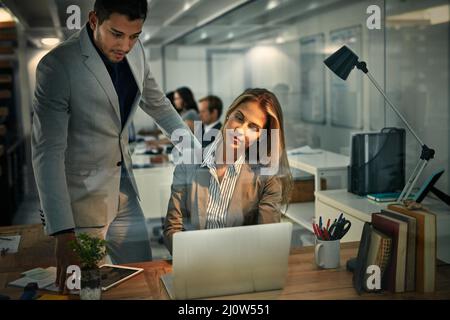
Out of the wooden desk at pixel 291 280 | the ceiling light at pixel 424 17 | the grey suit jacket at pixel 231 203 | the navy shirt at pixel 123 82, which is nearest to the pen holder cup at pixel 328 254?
the wooden desk at pixel 291 280

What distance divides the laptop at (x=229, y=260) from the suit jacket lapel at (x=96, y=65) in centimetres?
60

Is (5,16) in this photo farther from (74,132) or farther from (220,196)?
(220,196)

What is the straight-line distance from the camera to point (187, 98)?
93.1 inches

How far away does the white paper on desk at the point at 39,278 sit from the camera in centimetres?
159

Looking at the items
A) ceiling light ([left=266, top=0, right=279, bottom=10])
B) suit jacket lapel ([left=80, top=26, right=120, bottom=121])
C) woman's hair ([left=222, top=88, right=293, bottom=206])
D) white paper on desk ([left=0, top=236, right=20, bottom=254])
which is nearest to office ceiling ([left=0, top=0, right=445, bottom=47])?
ceiling light ([left=266, top=0, right=279, bottom=10])

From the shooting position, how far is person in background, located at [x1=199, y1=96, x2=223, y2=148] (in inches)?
84.7

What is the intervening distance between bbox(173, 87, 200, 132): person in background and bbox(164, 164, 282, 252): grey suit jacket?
28 centimetres

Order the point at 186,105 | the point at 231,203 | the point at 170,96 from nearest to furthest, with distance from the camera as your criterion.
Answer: the point at 231,203 → the point at 170,96 → the point at 186,105

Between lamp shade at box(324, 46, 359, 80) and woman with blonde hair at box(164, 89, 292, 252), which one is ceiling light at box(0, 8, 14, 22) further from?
lamp shade at box(324, 46, 359, 80)

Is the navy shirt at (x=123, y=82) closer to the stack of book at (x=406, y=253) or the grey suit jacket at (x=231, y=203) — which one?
the grey suit jacket at (x=231, y=203)

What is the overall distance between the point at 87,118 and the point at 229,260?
0.68 metres

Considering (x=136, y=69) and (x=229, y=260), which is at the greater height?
(x=136, y=69)

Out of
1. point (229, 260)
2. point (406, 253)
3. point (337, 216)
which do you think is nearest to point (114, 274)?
point (229, 260)

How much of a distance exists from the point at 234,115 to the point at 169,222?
460 mm
